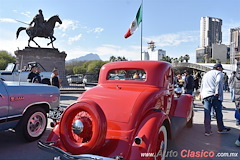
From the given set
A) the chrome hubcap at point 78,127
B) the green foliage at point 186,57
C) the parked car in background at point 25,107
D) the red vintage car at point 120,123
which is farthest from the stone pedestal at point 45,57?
the green foliage at point 186,57

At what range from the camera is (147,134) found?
7.95 ft

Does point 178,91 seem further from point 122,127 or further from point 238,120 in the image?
point 122,127

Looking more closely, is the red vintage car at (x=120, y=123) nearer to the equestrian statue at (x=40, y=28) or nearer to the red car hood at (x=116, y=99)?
the red car hood at (x=116, y=99)

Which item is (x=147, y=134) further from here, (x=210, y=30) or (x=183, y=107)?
(x=210, y=30)

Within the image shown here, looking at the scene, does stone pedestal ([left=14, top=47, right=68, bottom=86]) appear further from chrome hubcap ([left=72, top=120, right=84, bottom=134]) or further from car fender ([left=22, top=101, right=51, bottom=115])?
chrome hubcap ([left=72, top=120, right=84, bottom=134])

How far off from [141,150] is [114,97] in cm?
101

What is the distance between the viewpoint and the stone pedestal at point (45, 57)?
1796 centimetres

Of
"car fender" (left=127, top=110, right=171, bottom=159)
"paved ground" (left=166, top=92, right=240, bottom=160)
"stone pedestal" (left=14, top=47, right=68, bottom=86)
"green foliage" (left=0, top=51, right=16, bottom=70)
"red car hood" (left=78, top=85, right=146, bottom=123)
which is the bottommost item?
"paved ground" (left=166, top=92, right=240, bottom=160)

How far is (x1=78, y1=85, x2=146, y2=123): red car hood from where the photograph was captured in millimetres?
2725

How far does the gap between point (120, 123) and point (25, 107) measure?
225 centimetres

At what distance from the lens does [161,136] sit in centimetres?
286

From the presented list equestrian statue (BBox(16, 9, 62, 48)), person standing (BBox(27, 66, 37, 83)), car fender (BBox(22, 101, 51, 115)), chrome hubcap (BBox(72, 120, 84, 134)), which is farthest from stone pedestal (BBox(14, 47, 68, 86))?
chrome hubcap (BBox(72, 120, 84, 134))

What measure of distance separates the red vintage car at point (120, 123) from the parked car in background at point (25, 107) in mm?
1192

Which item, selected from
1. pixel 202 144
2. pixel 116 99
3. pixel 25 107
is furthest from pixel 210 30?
pixel 25 107
